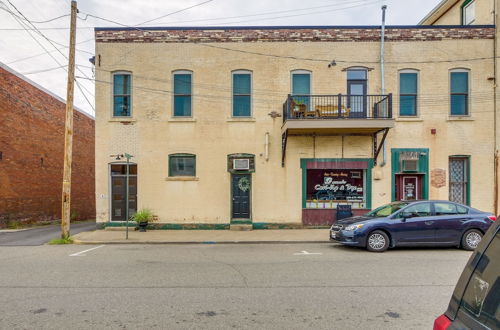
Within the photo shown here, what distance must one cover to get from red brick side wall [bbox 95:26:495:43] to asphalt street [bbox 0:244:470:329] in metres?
9.15

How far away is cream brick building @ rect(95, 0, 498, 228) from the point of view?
45.5 ft

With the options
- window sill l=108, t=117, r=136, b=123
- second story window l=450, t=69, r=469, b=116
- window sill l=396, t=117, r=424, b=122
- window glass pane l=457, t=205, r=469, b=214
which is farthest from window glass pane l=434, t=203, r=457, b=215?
window sill l=108, t=117, r=136, b=123

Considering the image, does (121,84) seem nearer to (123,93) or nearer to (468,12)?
(123,93)

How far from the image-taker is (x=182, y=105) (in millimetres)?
14266

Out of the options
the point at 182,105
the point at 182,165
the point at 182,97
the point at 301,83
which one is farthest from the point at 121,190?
the point at 301,83

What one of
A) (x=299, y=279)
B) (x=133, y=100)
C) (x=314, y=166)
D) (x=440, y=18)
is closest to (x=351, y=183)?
(x=314, y=166)

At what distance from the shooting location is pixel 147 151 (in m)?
14.0

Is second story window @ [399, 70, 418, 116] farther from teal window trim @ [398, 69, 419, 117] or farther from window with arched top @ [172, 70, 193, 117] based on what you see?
window with arched top @ [172, 70, 193, 117]

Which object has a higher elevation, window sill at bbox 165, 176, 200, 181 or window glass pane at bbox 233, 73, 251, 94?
window glass pane at bbox 233, 73, 251, 94

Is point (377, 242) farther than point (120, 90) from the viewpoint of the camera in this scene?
No

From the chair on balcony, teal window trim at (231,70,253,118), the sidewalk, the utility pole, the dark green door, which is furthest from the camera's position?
teal window trim at (231,70,253,118)

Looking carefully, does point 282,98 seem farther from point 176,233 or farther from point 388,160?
point 176,233

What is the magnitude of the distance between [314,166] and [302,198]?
1.44m

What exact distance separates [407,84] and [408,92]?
35cm
